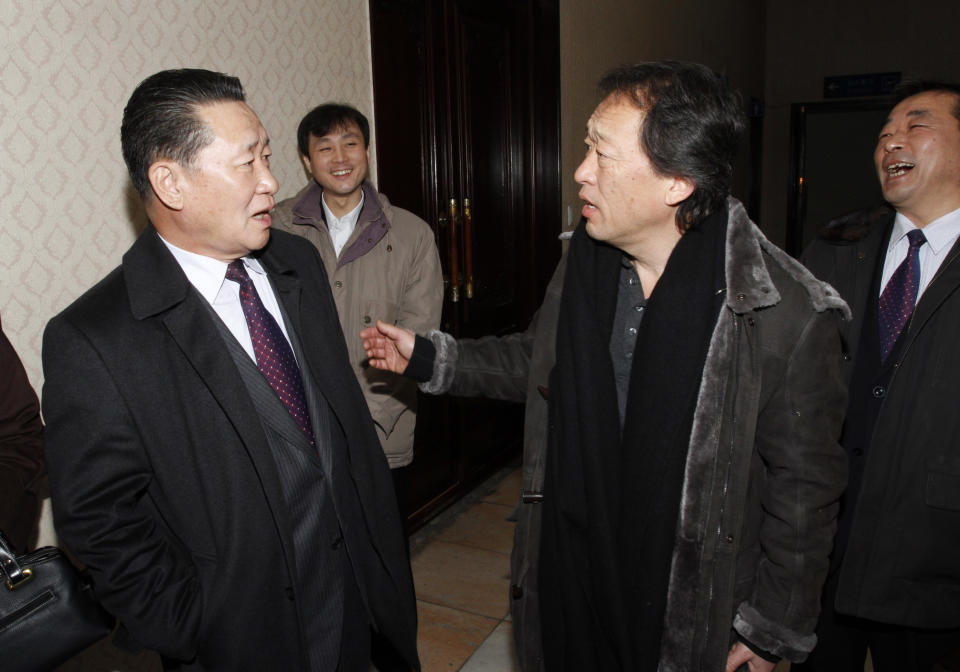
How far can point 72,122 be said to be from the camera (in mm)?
1955

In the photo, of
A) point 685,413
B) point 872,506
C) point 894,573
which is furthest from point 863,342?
point 685,413

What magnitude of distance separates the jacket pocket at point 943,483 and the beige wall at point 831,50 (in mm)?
8123

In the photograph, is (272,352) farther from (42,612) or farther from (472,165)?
(472,165)

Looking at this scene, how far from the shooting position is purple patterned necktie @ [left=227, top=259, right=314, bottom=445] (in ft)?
4.70

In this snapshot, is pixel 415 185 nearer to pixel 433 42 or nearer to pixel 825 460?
pixel 433 42

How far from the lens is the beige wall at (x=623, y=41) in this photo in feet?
15.2

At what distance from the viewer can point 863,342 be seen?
1875mm

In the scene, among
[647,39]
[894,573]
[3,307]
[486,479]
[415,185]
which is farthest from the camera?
[647,39]

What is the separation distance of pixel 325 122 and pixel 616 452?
164 centimetres

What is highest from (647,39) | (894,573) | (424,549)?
(647,39)

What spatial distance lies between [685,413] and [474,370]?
0.55 meters

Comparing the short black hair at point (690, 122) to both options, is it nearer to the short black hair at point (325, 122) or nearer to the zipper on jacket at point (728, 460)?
the zipper on jacket at point (728, 460)

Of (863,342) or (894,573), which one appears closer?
(894,573)

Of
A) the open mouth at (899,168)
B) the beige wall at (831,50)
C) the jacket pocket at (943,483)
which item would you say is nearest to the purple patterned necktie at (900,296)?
the open mouth at (899,168)
